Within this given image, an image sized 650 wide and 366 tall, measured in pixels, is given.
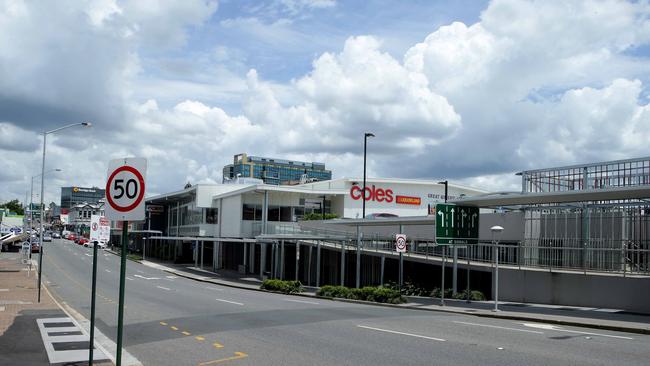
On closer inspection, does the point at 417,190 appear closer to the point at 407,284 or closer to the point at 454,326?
the point at 407,284

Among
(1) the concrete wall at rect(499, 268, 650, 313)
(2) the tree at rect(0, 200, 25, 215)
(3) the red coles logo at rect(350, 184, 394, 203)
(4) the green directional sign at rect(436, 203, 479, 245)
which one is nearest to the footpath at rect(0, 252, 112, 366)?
(4) the green directional sign at rect(436, 203, 479, 245)

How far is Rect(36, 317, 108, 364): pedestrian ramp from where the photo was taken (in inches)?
473

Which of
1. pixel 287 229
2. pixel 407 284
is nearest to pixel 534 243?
pixel 407 284

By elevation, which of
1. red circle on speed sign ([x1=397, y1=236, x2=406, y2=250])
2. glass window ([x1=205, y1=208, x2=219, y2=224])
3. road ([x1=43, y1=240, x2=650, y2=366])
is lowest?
road ([x1=43, y1=240, x2=650, y2=366])

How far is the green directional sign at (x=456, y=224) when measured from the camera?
79.5 ft

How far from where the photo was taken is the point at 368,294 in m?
27.3

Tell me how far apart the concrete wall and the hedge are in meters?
4.20

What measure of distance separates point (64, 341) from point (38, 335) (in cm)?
131

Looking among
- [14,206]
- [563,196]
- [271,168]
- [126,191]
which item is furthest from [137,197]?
[14,206]

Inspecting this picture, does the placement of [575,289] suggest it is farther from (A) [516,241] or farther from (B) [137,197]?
(B) [137,197]

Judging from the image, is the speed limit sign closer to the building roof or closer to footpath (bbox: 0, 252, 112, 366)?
footpath (bbox: 0, 252, 112, 366)

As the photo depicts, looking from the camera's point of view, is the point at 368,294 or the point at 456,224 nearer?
the point at 456,224

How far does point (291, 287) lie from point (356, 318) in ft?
49.2

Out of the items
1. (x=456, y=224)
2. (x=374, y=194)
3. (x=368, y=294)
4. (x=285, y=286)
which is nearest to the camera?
(x=456, y=224)
